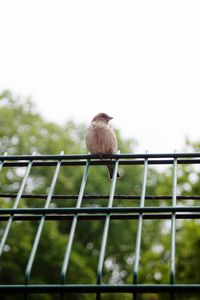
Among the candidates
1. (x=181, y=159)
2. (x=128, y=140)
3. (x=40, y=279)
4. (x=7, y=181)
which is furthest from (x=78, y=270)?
(x=181, y=159)

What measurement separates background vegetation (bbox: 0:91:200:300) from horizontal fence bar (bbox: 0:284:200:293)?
45.1 feet

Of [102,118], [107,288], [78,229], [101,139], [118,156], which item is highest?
[78,229]

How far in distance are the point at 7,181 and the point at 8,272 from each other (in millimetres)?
3405

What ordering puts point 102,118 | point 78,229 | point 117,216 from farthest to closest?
1. point 78,229
2. point 102,118
3. point 117,216

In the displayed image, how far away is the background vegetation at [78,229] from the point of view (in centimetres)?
1819

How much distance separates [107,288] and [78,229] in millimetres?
21142

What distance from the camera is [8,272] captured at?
19.8 meters

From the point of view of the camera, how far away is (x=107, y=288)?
2.97 metres

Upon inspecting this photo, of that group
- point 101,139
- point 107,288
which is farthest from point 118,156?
point 101,139

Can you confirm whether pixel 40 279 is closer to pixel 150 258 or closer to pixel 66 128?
pixel 150 258

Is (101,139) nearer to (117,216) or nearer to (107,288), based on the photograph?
(117,216)

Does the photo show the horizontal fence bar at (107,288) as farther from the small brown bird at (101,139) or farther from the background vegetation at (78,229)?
the background vegetation at (78,229)

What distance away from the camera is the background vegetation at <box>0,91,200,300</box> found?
18.2 meters

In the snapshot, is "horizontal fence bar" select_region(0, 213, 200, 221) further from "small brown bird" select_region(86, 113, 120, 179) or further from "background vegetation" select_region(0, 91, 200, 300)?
"background vegetation" select_region(0, 91, 200, 300)
